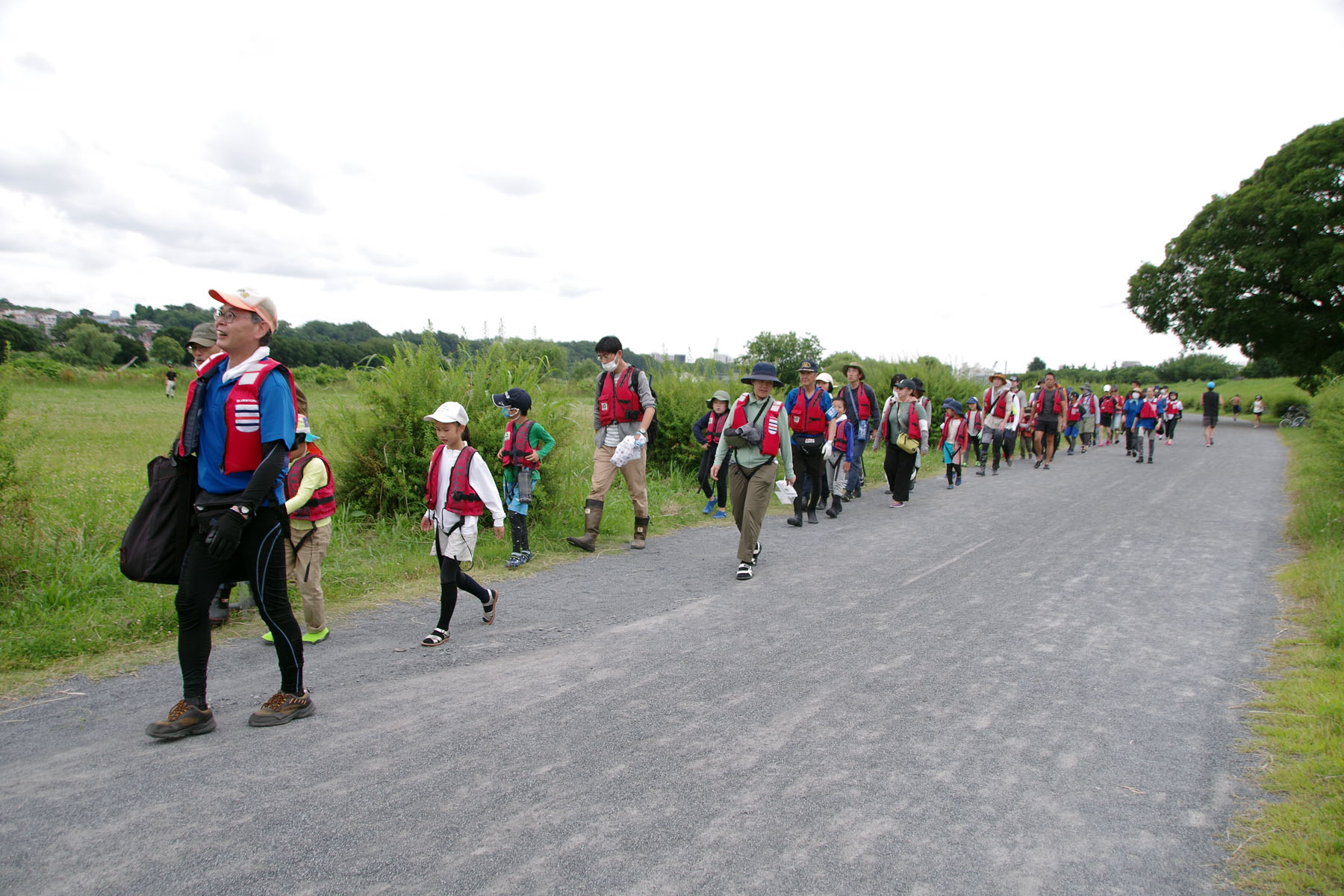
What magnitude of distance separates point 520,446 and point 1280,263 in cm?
4517

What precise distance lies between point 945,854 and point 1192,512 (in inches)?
430

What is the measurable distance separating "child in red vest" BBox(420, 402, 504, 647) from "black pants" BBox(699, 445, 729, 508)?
5586mm

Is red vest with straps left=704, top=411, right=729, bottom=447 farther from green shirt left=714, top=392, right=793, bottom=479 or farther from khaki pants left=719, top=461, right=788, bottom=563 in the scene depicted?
khaki pants left=719, top=461, right=788, bottom=563

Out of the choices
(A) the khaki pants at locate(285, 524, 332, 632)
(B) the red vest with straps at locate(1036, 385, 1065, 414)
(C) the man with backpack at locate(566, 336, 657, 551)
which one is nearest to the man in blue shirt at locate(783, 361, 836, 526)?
(C) the man with backpack at locate(566, 336, 657, 551)

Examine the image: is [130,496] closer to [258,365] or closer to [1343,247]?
[258,365]

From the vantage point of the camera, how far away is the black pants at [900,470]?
1227 cm

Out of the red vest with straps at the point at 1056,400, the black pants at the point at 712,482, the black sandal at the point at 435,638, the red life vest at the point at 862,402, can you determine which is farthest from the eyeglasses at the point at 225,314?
the red vest with straps at the point at 1056,400

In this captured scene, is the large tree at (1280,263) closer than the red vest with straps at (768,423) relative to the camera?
No

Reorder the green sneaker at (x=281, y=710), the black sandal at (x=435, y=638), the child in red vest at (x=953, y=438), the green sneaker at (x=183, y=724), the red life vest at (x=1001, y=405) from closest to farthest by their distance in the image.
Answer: the green sneaker at (x=183, y=724) → the green sneaker at (x=281, y=710) → the black sandal at (x=435, y=638) → the child in red vest at (x=953, y=438) → the red life vest at (x=1001, y=405)

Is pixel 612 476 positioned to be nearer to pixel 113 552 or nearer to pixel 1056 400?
pixel 113 552

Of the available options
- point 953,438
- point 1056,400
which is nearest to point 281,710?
point 953,438

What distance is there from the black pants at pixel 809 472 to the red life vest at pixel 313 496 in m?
6.67

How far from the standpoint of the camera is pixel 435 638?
207 inches

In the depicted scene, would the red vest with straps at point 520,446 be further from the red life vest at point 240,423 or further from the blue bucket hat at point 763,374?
the red life vest at point 240,423
